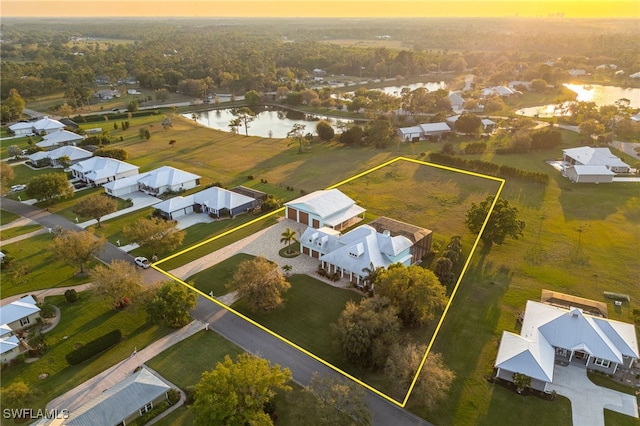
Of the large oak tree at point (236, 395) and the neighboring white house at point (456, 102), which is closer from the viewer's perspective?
the large oak tree at point (236, 395)

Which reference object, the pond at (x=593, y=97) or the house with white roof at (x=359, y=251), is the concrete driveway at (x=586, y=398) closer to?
the house with white roof at (x=359, y=251)

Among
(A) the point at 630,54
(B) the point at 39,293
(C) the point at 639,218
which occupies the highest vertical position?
(A) the point at 630,54

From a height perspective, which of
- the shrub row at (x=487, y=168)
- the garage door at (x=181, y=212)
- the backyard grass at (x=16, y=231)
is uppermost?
the shrub row at (x=487, y=168)

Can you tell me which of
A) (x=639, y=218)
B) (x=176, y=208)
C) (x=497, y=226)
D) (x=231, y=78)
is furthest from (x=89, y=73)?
(x=639, y=218)

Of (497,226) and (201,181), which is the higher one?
(497,226)

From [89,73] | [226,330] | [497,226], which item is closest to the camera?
[226,330]

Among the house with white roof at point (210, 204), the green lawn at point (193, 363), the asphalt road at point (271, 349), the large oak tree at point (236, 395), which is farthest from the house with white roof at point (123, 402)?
the house with white roof at point (210, 204)

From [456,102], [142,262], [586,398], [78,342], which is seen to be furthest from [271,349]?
[456,102]

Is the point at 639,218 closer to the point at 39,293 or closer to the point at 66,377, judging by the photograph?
the point at 66,377

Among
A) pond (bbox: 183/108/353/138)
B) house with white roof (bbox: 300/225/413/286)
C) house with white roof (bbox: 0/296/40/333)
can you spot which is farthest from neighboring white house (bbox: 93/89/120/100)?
house with white roof (bbox: 300/225/413/286)
